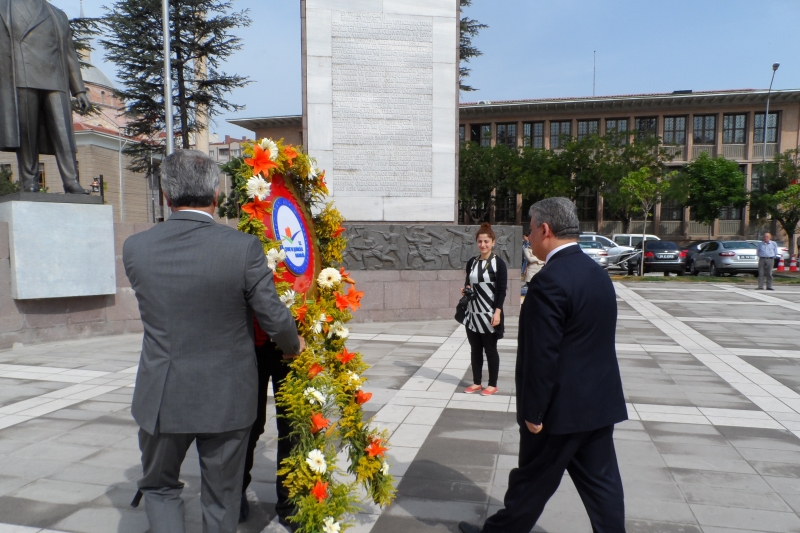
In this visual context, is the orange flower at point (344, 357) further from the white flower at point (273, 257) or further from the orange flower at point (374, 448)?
the white flower at point (273, 257)

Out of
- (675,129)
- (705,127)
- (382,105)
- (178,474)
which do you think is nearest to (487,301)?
(178,474)

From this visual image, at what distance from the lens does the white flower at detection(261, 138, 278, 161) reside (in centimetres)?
290

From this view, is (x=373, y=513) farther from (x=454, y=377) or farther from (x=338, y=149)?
(x=338, y=149)

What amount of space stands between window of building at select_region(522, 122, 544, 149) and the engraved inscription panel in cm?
3549

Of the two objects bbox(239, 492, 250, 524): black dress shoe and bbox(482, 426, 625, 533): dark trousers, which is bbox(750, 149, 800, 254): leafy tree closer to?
bbox(482, 426, 625, 533): dark trousers

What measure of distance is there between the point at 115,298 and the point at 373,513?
7253 millimetres

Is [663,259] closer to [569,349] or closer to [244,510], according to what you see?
[569,349]

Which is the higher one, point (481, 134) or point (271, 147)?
point (481, 134)

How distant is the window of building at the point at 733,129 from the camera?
43.1 metres

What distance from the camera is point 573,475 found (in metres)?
2.90

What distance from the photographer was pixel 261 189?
9.30ft

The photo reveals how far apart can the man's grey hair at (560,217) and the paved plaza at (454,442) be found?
1716 mm

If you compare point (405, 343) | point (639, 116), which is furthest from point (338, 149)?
point (639, 116)

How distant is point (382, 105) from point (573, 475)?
378 inches
